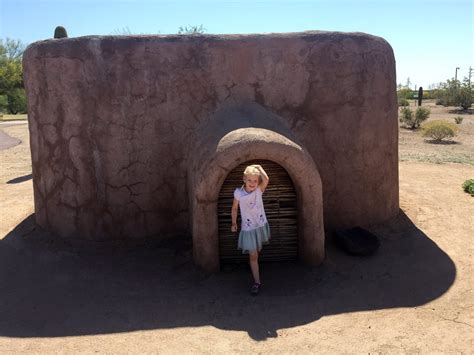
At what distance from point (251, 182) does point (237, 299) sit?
1.16 metres

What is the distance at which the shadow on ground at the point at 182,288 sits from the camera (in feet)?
13.5

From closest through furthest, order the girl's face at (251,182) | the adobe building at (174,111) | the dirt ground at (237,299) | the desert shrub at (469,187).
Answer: the dirt ground at (237,299) → the girl's face at (251,182) → the adobe building at (174,111) → the desert shrub at (469,187)

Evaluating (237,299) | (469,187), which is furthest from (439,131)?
(237,299)

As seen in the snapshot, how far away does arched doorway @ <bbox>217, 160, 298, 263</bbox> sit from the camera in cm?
488

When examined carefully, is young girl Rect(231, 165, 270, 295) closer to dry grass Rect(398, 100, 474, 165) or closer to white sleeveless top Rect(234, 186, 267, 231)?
white sleeveless top Rect(234, 186, 267, 231)

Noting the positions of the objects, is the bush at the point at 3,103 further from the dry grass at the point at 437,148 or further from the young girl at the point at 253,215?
the young girl at the point at 253,215

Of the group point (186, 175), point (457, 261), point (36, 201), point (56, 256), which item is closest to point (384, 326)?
point (457, 261)

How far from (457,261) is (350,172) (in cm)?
162

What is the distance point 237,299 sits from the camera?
4430 mm

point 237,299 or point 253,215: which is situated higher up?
point 253,215

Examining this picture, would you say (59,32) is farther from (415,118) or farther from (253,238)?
(415,118)

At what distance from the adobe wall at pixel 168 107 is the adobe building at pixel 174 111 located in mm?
12

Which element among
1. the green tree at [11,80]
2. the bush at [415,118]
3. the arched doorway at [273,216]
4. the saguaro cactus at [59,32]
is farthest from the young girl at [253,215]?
the green tree at [11,80]

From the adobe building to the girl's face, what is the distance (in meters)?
1.06
